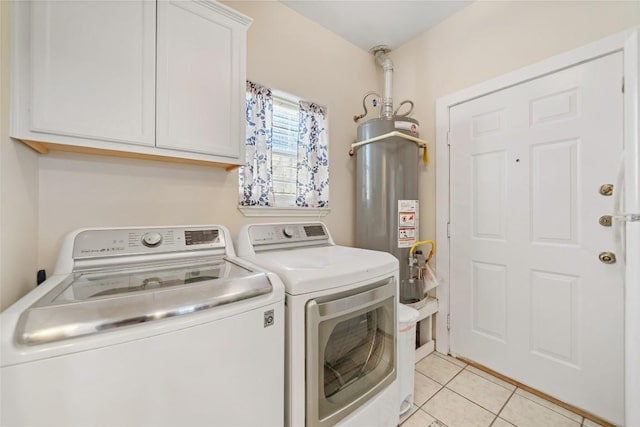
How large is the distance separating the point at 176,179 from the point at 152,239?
1.32 feet

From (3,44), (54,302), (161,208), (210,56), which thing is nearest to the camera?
(54,302)

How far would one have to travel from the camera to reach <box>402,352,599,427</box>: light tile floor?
138 centimetres

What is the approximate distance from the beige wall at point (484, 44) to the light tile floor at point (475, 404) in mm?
1069

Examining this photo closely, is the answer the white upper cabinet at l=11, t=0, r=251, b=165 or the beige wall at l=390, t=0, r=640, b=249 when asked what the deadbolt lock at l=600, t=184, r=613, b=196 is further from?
the white upper cabinet at l=11, t=0, r=251, b=165

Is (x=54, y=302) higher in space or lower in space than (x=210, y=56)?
lower

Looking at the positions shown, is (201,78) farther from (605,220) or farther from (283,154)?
(605,220)

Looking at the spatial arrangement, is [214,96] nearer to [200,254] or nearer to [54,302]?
[200,254]

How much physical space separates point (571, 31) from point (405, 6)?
1079 mm

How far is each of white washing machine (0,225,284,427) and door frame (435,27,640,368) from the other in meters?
1.63

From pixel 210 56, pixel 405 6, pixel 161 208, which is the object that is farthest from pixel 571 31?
pixel 161 208

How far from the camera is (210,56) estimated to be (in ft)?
4.09

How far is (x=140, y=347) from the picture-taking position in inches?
25.2

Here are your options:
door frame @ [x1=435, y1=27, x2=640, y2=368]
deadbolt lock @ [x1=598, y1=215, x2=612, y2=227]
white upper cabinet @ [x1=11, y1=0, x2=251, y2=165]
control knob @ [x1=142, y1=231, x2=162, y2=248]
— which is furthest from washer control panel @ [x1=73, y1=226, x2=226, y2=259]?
deadbolt lock @ [x1=598, y1=215, x2=612, y2=227]

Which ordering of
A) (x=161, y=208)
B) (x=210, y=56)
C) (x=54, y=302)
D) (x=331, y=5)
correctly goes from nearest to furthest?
(x=54, y=302), (x=210, y=56), (x=161, y=208), (x=331, y=5)
